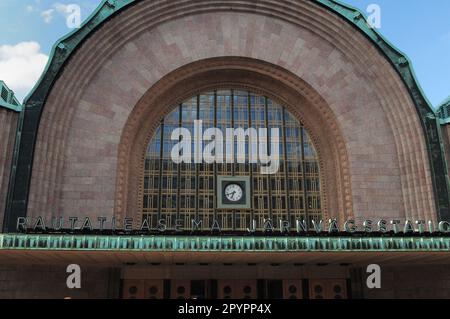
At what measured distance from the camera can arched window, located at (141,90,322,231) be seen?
929 inches

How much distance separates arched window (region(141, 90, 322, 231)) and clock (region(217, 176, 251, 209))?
0.17 meters

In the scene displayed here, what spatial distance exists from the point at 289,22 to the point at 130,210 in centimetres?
1290

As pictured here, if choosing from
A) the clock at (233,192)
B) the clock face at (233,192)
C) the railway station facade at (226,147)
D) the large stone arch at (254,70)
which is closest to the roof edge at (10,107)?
the railway station facade at (226,147)

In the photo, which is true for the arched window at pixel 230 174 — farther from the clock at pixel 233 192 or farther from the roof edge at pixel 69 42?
the roof edge at pixel 69 42

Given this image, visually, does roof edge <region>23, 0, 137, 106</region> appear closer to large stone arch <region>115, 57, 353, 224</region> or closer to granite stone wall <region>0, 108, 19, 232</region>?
granite stone wall <region>0, 108, 19, 232</region>

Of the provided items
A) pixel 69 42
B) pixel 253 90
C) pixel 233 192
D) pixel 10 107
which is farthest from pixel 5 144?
pixel 253 90

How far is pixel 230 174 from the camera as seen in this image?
79.7ft

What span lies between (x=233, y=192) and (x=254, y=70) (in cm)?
654

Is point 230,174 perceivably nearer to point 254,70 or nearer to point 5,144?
point 254,70

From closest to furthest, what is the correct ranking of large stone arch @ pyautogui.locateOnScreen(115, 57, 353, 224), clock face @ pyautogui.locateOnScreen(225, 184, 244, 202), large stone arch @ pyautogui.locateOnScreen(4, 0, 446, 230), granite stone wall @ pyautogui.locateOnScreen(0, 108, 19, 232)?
1. granite stone wall @ pyautogui.locateOnScreen(0, 108, 19, 232)
2. large stone arch @ pyautogui.locateOnScreen(4, 0, 446, 230)
3. large stone arch @ pyautogui.locateOnScreen(115, 57, 353, 224)
4. clock face @ pyautogui.locateOnScreen(225, 184, 244, 202)

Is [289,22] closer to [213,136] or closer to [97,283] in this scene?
[213,136]

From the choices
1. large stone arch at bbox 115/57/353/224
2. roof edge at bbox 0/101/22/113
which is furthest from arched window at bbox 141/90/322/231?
roof edge at bbox 0/101/22/113

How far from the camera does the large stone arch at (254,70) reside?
73.0 ft
